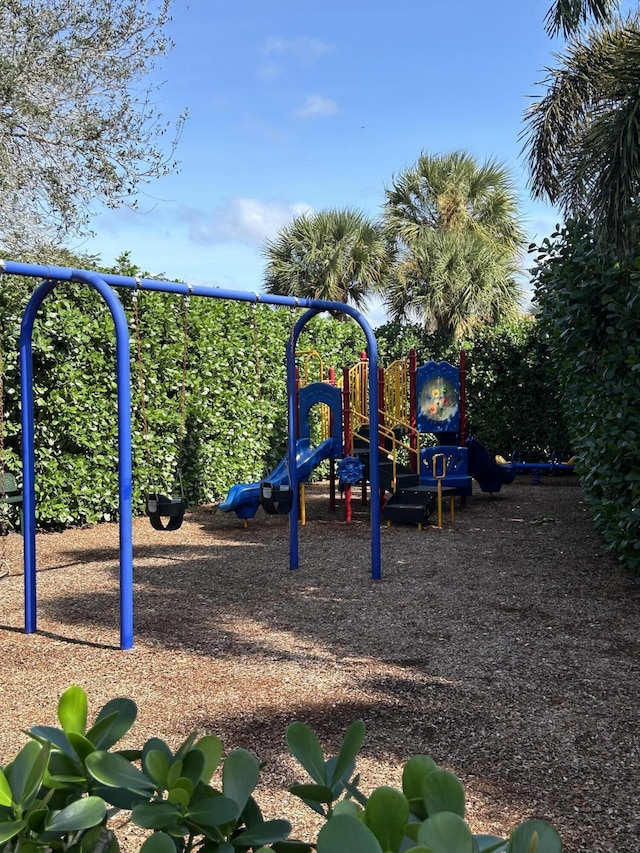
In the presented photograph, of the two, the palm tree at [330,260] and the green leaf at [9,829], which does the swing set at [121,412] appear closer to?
the green leaf at [9,829]

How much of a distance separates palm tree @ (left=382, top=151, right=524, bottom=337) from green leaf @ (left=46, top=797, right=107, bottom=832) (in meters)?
16.3

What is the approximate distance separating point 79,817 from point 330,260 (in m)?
18.1

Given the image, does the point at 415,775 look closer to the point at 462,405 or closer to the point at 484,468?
the point at 462,405

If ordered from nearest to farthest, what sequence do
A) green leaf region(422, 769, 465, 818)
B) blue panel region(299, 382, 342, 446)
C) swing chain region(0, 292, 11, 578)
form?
green leaf region(422, 769, 465, 818) < swing chain region(0, 292, 11, 578) < blue panel region(299, 382, 342, 446)

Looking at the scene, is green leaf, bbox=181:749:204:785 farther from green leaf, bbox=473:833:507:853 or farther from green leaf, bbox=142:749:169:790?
green leaf, bbox=473:833:507:853

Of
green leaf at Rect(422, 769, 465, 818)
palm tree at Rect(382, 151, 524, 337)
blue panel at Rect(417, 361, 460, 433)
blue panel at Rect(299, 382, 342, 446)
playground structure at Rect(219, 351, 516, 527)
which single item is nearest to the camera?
green leaf at Rect(422, 769, 465, 818)

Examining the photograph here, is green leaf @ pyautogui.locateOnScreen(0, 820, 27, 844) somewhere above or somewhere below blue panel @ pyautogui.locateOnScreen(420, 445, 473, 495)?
below

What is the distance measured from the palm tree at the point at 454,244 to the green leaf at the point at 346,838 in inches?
645

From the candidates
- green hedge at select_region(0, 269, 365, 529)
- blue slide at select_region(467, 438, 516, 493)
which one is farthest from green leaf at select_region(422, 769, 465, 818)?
blue slide at select_region(467, 438, 516, 493)

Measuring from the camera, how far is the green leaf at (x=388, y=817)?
709 mm

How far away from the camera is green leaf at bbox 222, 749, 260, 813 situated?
814mm

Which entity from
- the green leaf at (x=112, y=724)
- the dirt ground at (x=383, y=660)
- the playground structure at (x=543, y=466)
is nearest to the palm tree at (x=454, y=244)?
the playground structure at (x=543, y=466)

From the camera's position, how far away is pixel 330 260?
18406 mm

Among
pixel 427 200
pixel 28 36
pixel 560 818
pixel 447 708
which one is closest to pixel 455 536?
pixel 447 708
